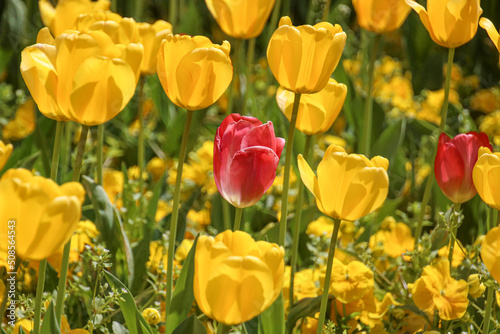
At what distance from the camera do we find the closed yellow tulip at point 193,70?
814mm

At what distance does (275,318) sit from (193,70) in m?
0.32

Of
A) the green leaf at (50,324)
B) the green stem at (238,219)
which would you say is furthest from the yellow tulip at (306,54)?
the green leaf at (50,324)

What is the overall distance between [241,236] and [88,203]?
0.82 m

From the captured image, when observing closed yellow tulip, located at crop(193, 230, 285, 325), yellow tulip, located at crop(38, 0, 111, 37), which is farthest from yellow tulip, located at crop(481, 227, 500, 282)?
yellow tulip, located at crop(38, 0, 111, 37)

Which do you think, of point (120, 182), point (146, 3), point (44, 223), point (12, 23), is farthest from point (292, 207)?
point (146, 3)

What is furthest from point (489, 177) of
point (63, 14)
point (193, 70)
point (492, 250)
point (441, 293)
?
point (63, 14)

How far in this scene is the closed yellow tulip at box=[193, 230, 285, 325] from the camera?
60 centimetres

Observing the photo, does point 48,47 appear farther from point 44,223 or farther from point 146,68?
point 146,68

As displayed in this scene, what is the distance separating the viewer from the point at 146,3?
300 cm

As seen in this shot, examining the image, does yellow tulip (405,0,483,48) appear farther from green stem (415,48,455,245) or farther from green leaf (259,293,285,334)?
green leaf (259,293,285,334)

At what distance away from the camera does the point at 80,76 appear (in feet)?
2.35

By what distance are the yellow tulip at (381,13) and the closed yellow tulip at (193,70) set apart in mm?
480

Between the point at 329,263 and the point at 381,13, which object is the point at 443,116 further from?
the point at 329,263

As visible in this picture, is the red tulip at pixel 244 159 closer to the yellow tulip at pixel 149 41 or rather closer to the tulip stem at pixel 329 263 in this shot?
the tulip stem at pixel 329 263
